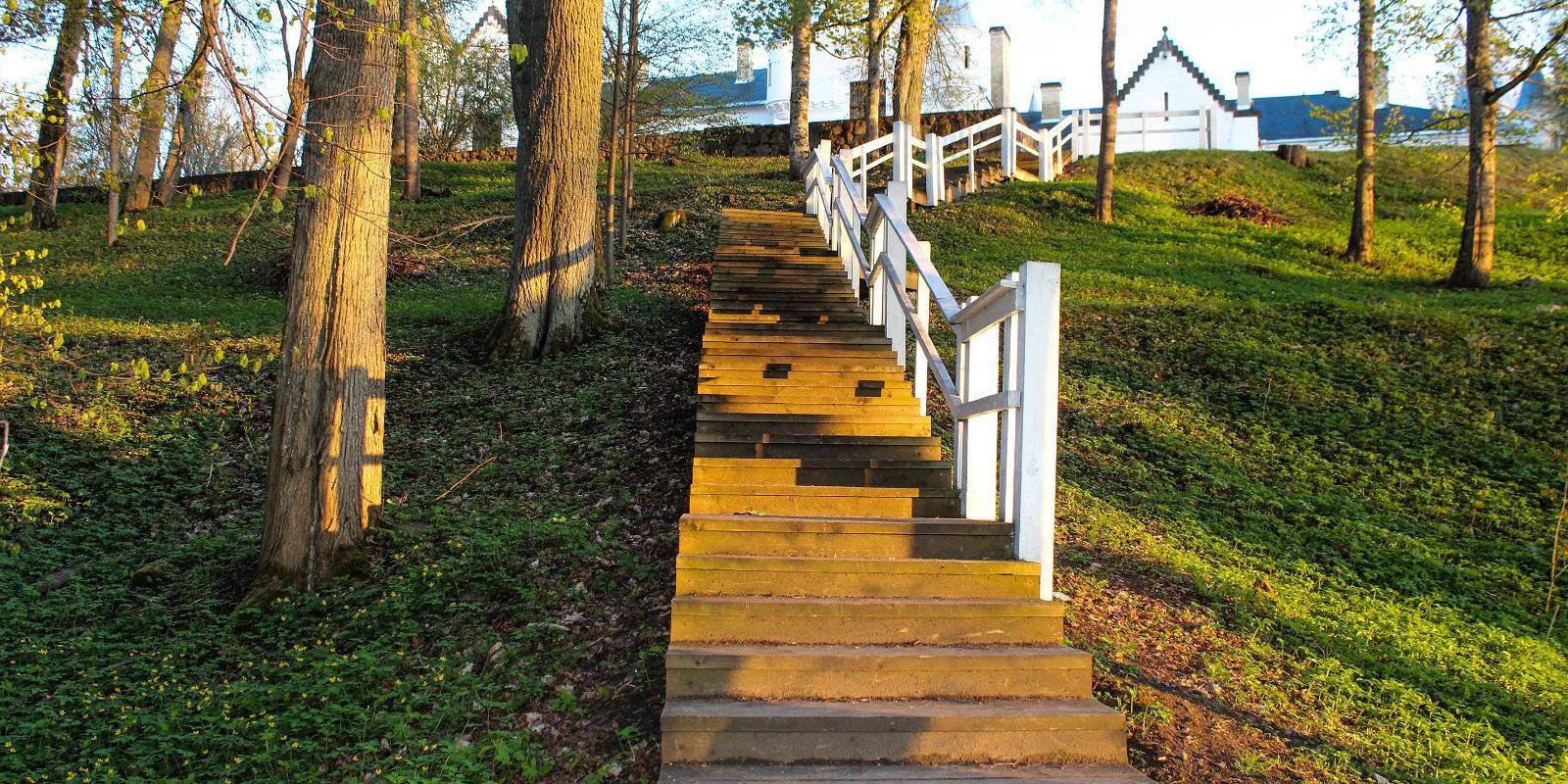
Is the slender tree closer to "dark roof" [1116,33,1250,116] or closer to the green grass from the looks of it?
the green grass

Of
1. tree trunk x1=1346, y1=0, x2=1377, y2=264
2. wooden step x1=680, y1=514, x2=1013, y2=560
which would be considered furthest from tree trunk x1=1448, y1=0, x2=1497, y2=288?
wooden step x1=680, y1=514, x2=1013, y2=560

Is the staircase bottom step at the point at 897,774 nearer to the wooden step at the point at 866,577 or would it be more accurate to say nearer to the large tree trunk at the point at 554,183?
the wooden step at the point at 866,577

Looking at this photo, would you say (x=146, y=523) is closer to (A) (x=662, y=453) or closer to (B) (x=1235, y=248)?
(A) (x=662, y=453)

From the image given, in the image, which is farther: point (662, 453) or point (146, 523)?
point (662, 453)

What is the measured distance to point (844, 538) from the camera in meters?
5.40

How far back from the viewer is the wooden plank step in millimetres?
4031

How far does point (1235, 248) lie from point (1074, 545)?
11543 mm

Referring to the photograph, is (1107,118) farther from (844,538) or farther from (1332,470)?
(844,538)

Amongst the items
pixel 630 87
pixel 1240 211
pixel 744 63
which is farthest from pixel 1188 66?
pixel 630 87

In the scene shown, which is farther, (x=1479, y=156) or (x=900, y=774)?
(x=1479, y=156)

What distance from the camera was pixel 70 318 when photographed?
38.6 ft

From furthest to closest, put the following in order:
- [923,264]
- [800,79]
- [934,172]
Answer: [800,79] → [934,172] → [923,264]

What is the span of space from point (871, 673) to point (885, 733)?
35cm

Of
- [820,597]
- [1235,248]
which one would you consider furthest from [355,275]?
[1235,248]
